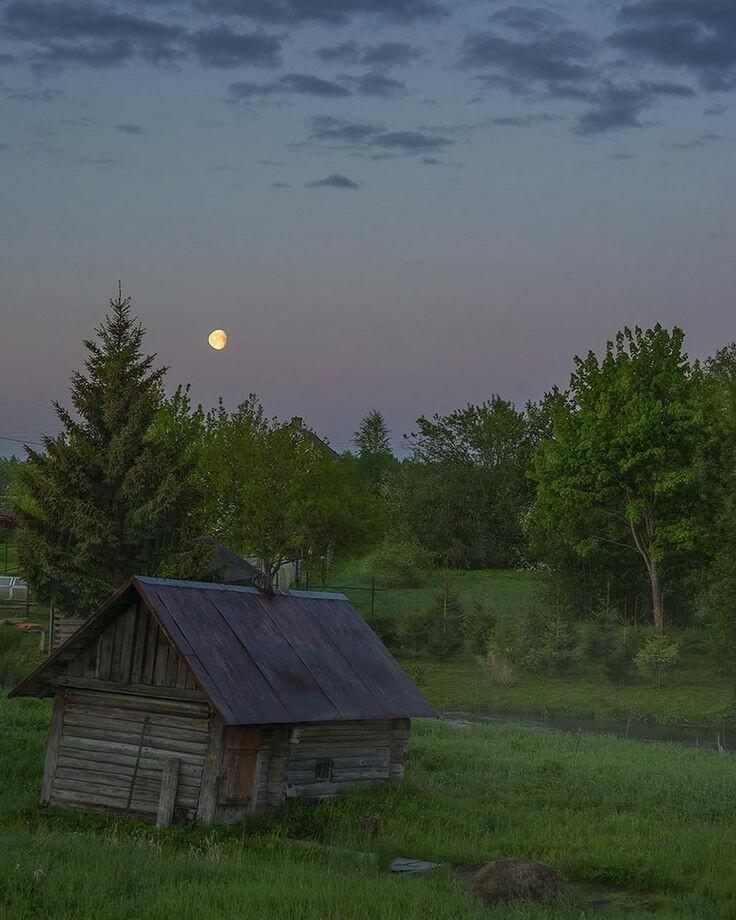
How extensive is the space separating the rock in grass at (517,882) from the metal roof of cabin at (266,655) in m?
7.11

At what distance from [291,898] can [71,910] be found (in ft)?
8.99

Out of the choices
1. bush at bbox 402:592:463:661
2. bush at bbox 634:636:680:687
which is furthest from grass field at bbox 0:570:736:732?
bush at bbox 402:592:463:661

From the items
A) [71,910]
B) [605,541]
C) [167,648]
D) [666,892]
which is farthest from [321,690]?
[605,541]

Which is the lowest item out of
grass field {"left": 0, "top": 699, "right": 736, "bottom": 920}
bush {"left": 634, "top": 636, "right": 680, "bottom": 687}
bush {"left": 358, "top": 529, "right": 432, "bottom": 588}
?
grass field {"left": 0, "top": 699, "right": 736, "bottom": 920}

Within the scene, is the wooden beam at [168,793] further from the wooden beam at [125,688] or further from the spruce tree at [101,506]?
the spruce tree at [101,506]

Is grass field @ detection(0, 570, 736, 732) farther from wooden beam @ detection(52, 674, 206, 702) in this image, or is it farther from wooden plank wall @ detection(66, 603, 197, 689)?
wooden plank wall @ detection(66, 603, 197, 689)

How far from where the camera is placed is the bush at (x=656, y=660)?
5053 cm

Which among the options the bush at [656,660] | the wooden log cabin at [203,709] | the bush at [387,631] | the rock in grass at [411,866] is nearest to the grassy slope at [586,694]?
the bush at [656,660]

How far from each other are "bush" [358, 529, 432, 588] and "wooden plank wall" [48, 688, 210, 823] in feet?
154

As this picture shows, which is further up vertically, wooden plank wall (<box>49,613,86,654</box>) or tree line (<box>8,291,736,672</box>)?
tree line (<box>8,291,736,672</box>)

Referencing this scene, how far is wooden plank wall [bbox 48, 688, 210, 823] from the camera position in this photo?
73.9 ft

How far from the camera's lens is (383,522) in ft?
249

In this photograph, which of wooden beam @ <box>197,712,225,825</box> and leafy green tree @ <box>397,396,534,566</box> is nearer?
wooden beam @ <box>197,712,225,825</box>

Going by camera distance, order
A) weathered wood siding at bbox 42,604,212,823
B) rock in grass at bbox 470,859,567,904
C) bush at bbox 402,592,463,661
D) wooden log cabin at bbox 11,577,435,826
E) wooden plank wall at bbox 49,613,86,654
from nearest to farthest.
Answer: rock in grass at bbox 470,859,567,904 → wooden log cabin at bbox 11,577,435,826 → weathered wood siding at bbox 42,604,212,823 → wooden plank wall at bbox 49,613,86,654 → bush at bbox 402,592,463,661
